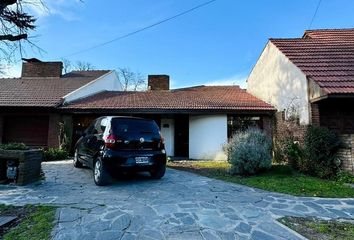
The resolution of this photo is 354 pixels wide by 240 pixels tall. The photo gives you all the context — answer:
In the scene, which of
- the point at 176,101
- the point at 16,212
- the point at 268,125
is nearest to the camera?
the point at 16,212

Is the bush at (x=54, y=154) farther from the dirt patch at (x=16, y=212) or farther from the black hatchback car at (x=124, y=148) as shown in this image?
the dirt patch at (x=16, y=212)

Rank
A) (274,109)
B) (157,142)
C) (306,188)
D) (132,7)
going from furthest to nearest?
1. (274,109)
2. (132,7)
3. (157,142)
4. (306,188)

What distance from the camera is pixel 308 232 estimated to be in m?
4.07

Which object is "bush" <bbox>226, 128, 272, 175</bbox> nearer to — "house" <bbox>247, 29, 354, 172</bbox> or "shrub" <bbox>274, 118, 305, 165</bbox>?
"shrub" <bbox>274, 118, 305, 165</bbox>

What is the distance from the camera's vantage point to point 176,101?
50.8 ft

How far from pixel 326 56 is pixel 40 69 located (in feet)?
58.4

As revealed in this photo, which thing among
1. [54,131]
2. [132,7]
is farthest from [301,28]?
[54,131]

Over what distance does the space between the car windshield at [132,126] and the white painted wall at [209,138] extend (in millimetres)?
7077

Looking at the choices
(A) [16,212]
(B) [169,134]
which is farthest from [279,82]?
(A) [16,212]

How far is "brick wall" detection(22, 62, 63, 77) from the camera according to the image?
1897cm

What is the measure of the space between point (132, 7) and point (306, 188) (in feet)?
29.3

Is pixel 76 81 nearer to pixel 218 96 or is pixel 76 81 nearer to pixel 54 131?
pixel 54 131

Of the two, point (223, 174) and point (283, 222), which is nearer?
point (283, 222)

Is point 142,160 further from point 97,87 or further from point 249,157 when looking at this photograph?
point 97,87
